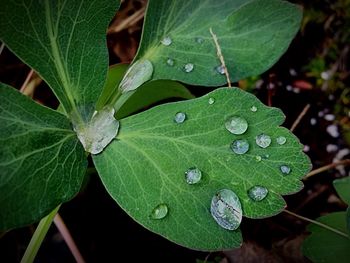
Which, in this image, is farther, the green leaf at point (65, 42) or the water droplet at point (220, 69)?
the water droplet at point (220, 69)

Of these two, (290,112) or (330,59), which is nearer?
(290,112)

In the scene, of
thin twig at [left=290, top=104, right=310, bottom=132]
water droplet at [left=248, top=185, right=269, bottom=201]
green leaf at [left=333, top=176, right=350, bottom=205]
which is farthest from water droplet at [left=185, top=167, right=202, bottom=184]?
thin twig at [left=290, top=104, right=310, bottom=132]

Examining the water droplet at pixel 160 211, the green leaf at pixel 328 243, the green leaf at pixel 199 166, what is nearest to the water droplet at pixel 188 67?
the green leaf at pixel 199 166

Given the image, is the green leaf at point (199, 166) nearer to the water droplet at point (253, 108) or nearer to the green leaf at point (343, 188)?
the water droplet at point (253, 108)

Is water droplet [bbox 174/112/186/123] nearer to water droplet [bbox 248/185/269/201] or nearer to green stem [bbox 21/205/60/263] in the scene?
water droplet [bbox 248/185/269/201]

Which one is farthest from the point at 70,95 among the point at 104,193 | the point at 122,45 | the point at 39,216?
the point at 122,45

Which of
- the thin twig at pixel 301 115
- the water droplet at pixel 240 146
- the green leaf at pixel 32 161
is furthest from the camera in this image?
the thin twig at pixel 301 115

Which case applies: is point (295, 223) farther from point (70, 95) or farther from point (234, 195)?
point (70, 95)
